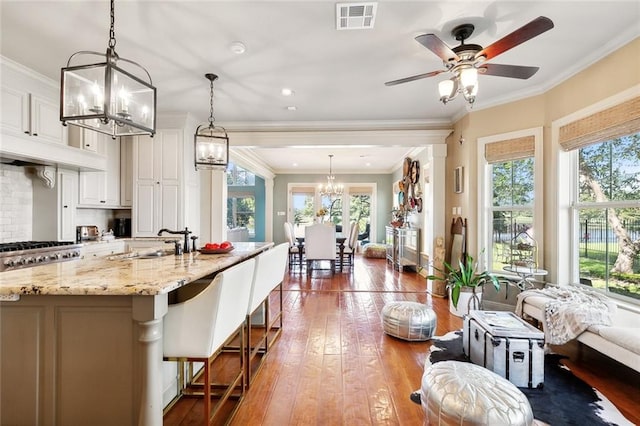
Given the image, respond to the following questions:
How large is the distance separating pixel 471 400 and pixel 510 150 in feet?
10.4

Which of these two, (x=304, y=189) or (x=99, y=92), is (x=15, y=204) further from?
(x=304, y=189)

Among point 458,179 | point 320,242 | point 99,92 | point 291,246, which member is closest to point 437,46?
point 99,92

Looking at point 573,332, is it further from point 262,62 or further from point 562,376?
point 262,62

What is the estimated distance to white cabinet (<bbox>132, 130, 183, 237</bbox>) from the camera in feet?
14.3

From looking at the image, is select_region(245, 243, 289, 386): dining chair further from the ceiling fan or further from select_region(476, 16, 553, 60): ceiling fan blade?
select_region(476, 16, 553, 60): ceiling fan blade

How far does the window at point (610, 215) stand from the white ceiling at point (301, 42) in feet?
2.95

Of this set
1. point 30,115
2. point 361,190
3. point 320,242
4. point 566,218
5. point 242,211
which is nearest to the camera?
point 30,115

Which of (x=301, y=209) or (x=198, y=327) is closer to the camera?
(x=198, y=327)

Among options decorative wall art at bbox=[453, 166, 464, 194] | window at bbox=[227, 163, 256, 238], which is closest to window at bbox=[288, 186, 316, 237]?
window at bbox=[227, 163, 256, 238]

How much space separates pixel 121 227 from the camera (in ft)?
15.0

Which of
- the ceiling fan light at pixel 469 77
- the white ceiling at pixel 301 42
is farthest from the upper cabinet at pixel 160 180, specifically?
the ceiling fan light at pixel 469 77

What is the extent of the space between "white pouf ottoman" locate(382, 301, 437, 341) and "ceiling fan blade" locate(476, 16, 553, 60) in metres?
2.20

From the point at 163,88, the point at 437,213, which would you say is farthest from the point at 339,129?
the point at 163,88

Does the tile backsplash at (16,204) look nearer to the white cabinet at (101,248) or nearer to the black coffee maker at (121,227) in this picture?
the white cabinet at (101,248)
